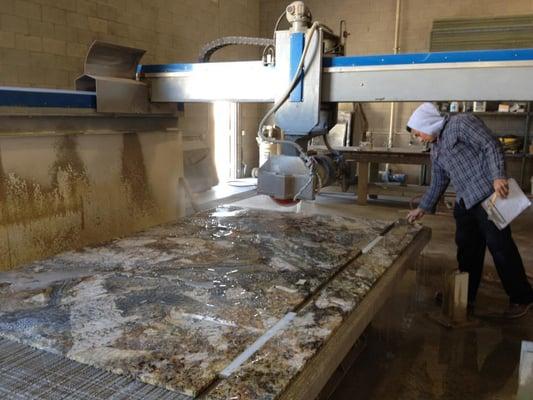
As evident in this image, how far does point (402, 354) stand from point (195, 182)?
3.95 metres

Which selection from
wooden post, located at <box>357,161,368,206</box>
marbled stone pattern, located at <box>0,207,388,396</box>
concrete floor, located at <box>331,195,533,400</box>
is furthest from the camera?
wooden post, located at <box>357,161,368,206</box>

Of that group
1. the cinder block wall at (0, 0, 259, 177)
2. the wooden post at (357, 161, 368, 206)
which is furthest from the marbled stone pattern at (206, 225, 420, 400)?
the wooden post at (357, 161, 368, 206)

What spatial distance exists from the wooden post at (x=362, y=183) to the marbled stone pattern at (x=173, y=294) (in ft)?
11.2

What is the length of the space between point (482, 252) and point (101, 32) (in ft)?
12.0

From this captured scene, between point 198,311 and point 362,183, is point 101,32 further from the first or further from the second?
point 198,311

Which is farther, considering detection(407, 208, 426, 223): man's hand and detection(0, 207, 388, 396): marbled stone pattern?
detection(407, 208, 426, 223): man's hand

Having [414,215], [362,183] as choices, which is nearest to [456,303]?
[414,215]

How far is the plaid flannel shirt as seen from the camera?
2277 mm

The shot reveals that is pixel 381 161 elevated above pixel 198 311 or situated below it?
above

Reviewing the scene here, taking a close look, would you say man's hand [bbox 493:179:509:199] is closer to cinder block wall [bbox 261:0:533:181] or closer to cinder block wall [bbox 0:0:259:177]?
cinder block wall [bbox 0:0:259:177]

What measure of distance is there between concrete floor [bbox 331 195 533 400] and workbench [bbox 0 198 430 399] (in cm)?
46

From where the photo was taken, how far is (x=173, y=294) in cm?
143

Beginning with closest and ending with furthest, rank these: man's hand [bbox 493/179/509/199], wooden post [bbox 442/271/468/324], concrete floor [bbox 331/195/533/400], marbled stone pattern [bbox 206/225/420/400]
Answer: marbled stone pattern [bbox 206/225/420/400], concrete floor [bbox 331/195/533/400], man's hand [bbox 493/179/509/199], wooden post [bbox 442/271/468/324]

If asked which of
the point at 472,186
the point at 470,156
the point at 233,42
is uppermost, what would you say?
the point at 233,42
